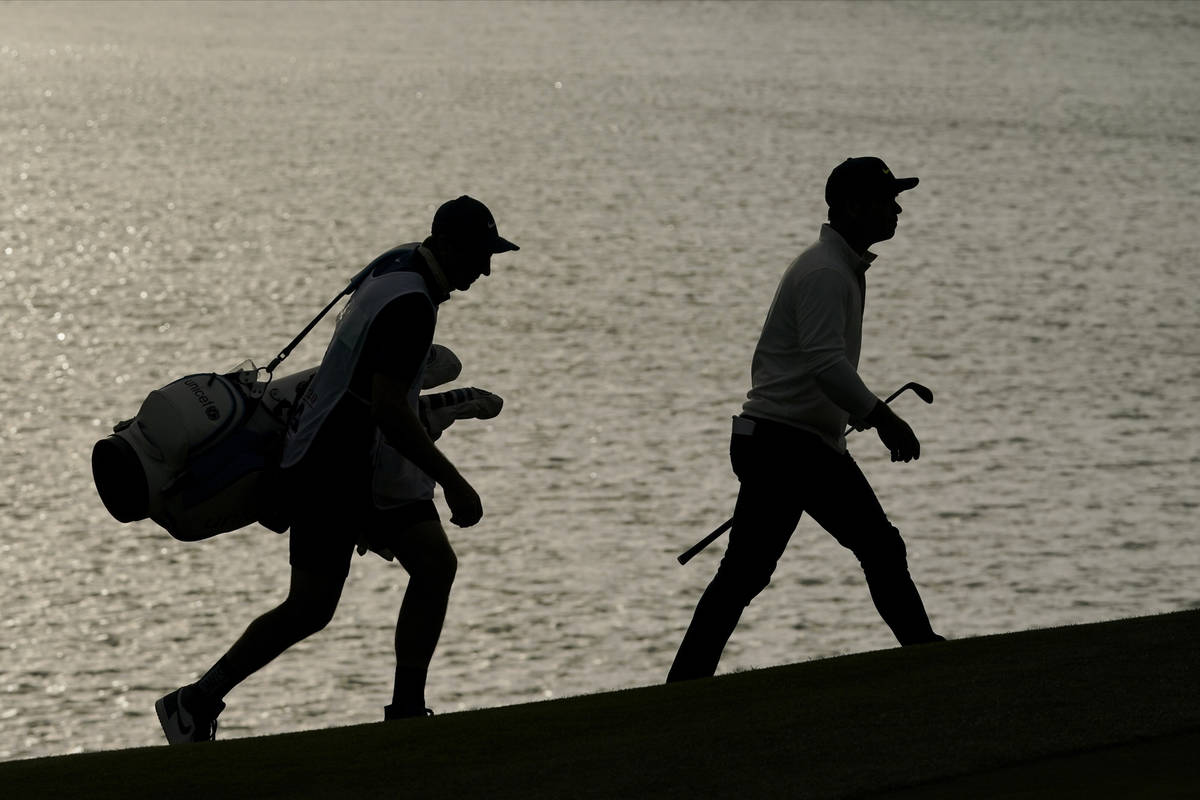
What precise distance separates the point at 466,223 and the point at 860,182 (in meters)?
1.24

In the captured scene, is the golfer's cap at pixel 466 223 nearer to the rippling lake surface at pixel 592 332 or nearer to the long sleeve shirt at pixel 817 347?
the long sleeve shirt at pixel 817 347

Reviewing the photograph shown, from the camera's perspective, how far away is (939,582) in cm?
1359

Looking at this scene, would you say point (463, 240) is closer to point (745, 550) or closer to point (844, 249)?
point (844, 249)

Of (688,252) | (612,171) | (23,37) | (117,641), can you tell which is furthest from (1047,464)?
(23,37)

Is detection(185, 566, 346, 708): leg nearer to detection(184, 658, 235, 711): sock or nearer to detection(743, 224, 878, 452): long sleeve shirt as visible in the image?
detection(184, 658, 235, 711): sock

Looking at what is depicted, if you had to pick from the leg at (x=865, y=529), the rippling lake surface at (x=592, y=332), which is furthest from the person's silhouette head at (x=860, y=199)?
the rippling lake surface at (x=592, y=332)

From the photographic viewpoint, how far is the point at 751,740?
502 cm

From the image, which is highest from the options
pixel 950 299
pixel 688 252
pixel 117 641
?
pixel 688 252

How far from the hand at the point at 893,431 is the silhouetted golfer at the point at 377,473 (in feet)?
3.72

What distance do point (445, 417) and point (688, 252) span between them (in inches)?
774

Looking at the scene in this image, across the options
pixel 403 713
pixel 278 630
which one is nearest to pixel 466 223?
pixel 278 630

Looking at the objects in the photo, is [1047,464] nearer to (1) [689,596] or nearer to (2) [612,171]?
(1) [689,596]

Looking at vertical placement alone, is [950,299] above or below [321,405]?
above

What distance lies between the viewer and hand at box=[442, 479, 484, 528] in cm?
546
